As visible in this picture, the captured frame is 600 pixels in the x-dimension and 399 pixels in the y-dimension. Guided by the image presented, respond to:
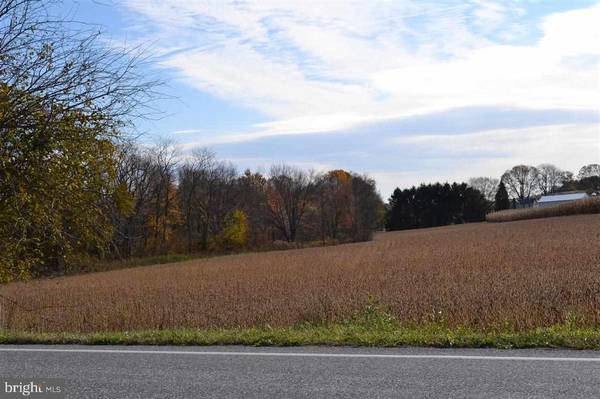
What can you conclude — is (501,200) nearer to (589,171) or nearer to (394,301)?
(589,171)

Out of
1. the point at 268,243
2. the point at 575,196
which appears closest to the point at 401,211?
the point at 575,196

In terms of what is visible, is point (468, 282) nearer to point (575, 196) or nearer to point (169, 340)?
point (169, 340)

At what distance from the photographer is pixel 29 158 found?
8469 mm

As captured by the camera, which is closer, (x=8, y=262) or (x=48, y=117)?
(x=48, y=117)

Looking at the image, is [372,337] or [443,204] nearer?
[372,337]

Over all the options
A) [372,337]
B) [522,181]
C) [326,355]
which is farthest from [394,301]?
[522,181]

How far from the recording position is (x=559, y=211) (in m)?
71.6

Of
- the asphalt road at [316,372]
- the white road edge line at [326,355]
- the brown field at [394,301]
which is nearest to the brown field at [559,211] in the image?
the brown field at [394,301]

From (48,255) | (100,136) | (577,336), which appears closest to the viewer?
(577,336)

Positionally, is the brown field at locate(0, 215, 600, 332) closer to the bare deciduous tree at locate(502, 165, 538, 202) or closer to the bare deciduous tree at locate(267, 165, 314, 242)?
the bare deciduous tree at locate(267, 165, 314, 242)

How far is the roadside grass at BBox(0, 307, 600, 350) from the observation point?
23.9 feet

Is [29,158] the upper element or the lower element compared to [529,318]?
upper

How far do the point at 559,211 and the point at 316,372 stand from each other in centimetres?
7249

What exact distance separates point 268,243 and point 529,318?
67992mm
